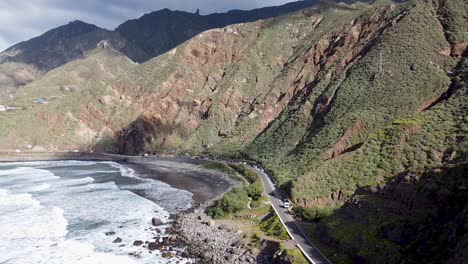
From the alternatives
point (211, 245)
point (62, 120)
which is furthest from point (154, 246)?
point (62, 120)

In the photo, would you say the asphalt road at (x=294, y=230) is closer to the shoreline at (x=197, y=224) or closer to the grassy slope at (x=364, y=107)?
the grassy slope at (x=364, y=107)

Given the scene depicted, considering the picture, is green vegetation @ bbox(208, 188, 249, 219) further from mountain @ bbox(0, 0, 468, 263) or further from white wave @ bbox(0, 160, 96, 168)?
white wave @ bbox(0, 160, 96, 168)

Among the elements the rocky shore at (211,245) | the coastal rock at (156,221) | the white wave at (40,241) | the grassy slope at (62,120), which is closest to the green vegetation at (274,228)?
the rocky shore at (211,245)

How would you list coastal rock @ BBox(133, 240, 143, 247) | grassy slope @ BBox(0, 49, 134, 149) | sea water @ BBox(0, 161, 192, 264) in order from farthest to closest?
grassy slope @ BBox(0, 49, 134, 149) < coastal rock @ BBox(133, 240, 143, 247) < sea water @ BBox(0, 161, 192, 264)

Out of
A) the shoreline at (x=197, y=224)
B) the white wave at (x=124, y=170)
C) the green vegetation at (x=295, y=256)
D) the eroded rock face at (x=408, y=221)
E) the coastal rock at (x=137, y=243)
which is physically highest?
the eroded rock face at (x=408, y=221)

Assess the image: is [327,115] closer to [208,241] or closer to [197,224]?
[197,224]

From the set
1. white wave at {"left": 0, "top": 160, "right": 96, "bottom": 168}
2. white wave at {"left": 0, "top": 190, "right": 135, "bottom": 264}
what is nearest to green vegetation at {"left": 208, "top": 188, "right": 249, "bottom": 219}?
white wave at {"left": 0, "top": 190, "right": 135, "bottom": 264}
